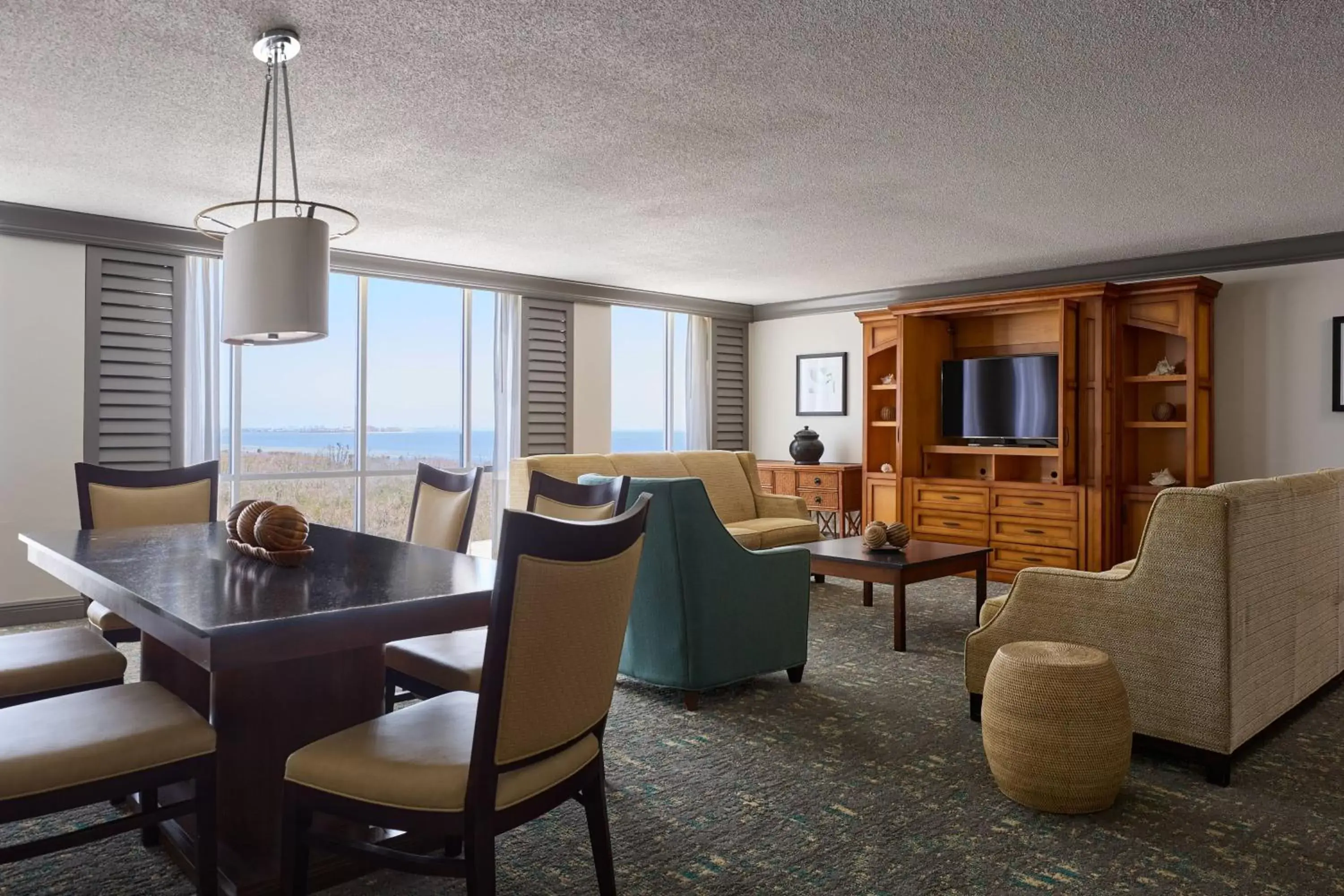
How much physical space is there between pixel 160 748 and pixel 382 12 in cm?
197

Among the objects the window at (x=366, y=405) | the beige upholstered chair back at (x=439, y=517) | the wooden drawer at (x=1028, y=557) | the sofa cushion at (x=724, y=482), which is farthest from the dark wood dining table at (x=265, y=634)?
the wooden drawer at (x=1028, y=557)

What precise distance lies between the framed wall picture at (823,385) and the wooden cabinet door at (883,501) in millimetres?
1059

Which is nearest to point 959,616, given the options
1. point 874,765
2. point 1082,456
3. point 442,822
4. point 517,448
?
point 1082,456

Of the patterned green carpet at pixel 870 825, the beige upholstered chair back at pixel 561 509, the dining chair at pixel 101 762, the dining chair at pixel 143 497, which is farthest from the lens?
the dining chair at pixel 143 497

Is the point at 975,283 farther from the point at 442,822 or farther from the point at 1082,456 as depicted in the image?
the point at 442,822

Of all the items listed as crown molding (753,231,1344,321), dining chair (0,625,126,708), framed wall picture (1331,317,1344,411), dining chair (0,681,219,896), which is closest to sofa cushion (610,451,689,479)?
crown molding (753,231,1344,321)

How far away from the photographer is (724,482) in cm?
658

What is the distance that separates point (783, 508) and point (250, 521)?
4.47m

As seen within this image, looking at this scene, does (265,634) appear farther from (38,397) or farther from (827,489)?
(827,489)

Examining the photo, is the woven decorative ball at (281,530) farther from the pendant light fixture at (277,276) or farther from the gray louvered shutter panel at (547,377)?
the gray louvered shutter panel at (547,377)

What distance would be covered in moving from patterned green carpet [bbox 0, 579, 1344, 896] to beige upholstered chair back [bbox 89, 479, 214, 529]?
1293 millimetres

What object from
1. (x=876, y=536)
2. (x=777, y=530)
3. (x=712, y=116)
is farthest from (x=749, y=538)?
(x=712, y=116)

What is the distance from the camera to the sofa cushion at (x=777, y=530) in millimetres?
5844

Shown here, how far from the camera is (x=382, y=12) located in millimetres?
2602
